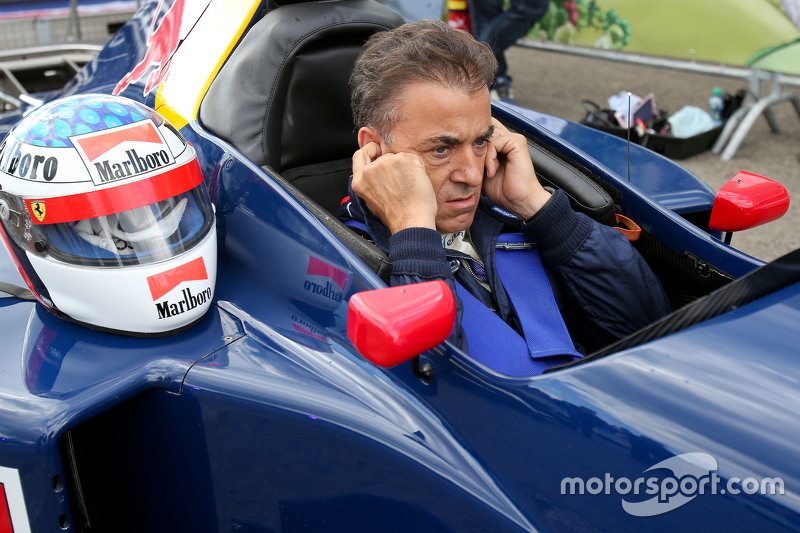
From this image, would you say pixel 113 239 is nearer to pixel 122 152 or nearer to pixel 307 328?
pixel 122 152

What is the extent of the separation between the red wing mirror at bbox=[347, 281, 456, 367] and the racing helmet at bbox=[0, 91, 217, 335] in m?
0.49

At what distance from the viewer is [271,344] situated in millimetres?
1517

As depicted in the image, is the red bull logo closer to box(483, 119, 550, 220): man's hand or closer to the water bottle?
box(483, 119, 550, 220): man's hand

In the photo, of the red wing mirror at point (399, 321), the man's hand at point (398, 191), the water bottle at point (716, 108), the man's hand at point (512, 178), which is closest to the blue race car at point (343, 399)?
the red wing mirror at point (399, 321)

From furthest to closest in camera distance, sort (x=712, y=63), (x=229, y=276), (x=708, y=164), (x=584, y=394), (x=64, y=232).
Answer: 1. (x=712, y=63)
2. (x=708, y=164)
3. (x=229, y=276)
4. (x=64, y=232)
5. (x=584, y=394)

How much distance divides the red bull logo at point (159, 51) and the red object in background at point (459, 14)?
4.01 metres

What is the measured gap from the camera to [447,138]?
1724 millimetres

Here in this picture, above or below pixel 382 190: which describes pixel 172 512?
below

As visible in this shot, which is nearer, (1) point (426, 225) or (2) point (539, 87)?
(1) point (426, 225)

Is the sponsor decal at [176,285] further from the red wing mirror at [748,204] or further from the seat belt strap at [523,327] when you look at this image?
the red wing mirror at [748,204]

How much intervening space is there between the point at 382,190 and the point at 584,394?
660 mm

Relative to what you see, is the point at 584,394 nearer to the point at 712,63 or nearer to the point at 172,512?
the point at 172,512

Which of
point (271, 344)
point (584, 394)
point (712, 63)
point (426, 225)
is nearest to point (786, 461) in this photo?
point (584, 394)

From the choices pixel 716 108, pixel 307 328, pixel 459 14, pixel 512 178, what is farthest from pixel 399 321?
pixel 459 14
